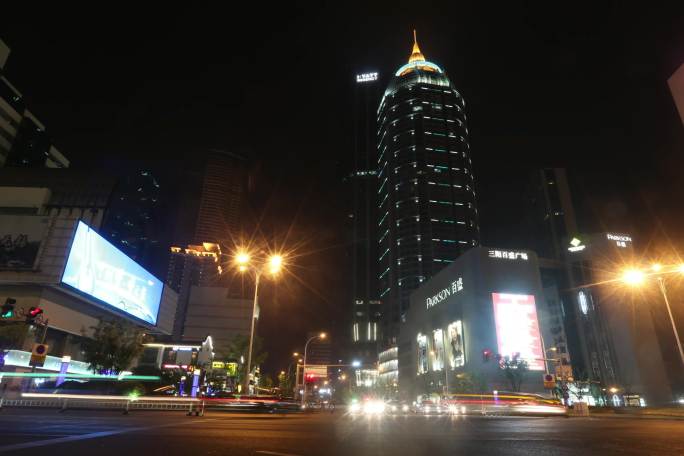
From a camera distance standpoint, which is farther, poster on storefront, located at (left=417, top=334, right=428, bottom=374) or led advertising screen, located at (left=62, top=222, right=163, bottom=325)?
poster on storefront, located at (left=417, top=334, right=428, bottom=374)

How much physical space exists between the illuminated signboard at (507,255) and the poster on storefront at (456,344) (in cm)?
1773

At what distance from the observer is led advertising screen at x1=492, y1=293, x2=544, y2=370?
272ft

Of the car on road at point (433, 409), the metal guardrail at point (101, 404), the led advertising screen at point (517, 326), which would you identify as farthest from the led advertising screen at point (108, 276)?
the led advertising screen at point (517, 326)

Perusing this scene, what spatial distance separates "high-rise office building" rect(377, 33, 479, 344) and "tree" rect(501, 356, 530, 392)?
88092 mm

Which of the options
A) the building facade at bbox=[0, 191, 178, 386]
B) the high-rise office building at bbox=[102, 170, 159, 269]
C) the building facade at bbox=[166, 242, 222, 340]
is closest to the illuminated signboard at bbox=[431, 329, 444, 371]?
the building facade at bbox=[0, 191, 178, 386]

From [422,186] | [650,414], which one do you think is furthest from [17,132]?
[422,186]

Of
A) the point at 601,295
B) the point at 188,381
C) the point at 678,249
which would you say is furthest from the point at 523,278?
the point at 188,381

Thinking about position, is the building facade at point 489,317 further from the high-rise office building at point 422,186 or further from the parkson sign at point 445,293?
the high-rise office building at point 422,186

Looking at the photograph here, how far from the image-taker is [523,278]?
89.0m

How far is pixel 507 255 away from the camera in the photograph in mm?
90375

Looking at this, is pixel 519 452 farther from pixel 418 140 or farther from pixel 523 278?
pixel 418 140

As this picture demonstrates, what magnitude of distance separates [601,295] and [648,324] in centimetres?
1238

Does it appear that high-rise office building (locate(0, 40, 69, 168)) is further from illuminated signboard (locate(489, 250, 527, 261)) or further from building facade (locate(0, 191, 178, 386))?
illuminated signboard (locate(489, 250, 527, 261))

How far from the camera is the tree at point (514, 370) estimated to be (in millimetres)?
70750
